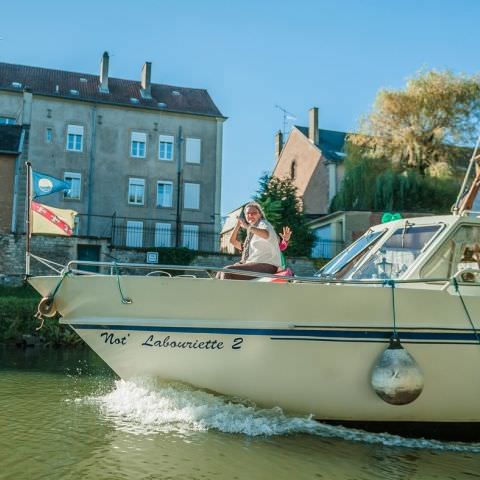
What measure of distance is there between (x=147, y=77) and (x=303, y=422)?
34530 mm

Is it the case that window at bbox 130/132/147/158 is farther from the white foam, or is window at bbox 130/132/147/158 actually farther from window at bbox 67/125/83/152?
the white foam

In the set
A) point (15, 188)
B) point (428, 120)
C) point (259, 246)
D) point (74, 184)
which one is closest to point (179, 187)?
point (74, 184)

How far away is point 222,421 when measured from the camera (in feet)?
19.2

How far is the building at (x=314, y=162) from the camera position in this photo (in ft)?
112

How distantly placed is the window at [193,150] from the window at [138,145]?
102 inches

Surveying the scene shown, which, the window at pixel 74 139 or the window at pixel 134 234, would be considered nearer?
the window at pixel 134 234

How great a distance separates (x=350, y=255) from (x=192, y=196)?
28222 millimetres

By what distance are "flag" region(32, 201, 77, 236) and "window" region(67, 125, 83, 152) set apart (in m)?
28.5

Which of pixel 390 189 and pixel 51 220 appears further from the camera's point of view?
pixel 390 189

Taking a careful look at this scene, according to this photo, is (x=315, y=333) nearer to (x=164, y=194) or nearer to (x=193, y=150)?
(x=164, y=194)

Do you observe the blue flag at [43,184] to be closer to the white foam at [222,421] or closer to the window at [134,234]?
the white foam at [222,421]


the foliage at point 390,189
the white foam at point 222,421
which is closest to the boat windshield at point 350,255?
the white foam at point 222,421

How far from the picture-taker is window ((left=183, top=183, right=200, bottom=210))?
35000 millimetres

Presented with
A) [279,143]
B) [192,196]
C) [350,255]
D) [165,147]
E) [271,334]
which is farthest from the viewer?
[279,143]
